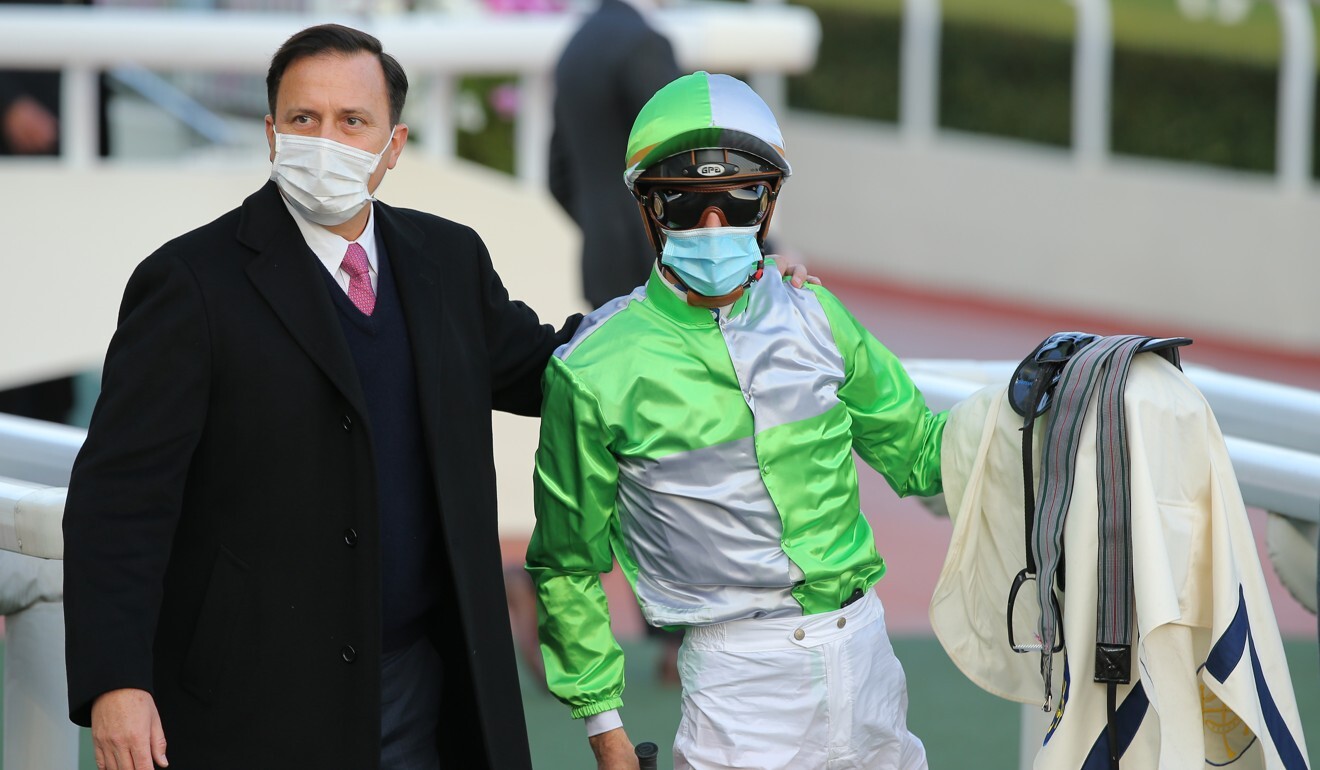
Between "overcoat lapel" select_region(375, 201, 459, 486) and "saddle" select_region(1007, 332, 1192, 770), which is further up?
"overcoat lapel" select_region(375, 201, 459, 486)

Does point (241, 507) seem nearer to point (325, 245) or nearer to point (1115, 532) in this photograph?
point (325, 245)

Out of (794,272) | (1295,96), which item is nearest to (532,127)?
(794,272)

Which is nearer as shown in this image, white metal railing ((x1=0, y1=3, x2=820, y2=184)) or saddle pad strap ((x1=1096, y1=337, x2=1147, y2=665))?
saddle pad strap ((x1=1096, y1=337, x2=1147, y2=665))

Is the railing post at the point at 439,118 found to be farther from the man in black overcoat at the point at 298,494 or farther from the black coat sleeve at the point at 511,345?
the man in black overcoat at the point at 298,494

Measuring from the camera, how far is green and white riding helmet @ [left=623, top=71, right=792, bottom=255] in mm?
2404

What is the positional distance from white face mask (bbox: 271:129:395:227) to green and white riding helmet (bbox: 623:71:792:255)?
0.41m

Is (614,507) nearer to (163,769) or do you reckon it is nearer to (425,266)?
(425,266)

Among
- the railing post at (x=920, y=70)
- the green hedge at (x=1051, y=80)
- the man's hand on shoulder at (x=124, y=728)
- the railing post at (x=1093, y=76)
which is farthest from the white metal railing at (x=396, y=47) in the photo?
the railing post at (x=920, y=70)

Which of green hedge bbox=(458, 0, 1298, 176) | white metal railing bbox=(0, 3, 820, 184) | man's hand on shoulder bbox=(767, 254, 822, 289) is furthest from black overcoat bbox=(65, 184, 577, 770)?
green hedge bbox=(458, 0, 1298, 176)

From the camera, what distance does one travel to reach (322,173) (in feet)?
7.28

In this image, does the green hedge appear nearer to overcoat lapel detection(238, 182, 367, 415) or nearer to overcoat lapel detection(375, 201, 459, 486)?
overcoat lapel detection(375, 201, 459, 486)

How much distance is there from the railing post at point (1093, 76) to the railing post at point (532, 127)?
5.65 m

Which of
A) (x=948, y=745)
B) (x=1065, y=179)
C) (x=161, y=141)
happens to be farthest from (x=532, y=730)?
(x=1065, y=179)

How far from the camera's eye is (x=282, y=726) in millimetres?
2207
